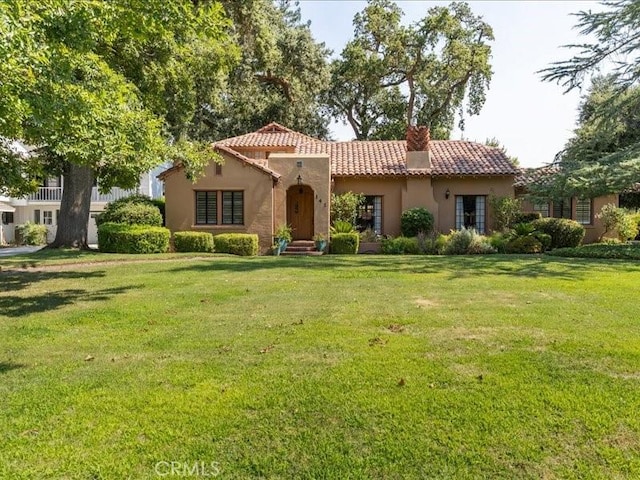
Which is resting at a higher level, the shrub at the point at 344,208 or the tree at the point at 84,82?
the tree at the point at 84,82

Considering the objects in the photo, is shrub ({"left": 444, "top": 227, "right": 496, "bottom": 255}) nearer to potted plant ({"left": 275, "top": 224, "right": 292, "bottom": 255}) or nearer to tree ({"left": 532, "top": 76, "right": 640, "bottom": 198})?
tree ({"left": 532, "top": 76, "right": 640, "bottom": 198})

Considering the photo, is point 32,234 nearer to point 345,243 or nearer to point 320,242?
point 320,242

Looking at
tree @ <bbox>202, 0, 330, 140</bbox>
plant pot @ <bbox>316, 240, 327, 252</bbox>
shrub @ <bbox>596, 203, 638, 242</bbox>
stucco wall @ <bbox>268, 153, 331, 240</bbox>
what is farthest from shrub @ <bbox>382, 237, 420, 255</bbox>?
tree @ <bbox>202, 0, 330, 140</bbox>

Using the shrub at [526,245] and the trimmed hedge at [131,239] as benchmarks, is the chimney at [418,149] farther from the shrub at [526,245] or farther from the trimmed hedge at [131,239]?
the trimmed hedge at [131,239]

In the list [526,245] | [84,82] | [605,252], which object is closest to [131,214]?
[84,82]

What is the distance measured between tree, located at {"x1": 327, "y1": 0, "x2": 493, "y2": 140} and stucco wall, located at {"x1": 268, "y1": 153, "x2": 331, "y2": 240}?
16.6 metres

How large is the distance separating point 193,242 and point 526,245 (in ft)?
44.2

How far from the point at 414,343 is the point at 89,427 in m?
3.70

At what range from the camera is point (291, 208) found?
76.3ft

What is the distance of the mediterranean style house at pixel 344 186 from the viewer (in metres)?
21.2

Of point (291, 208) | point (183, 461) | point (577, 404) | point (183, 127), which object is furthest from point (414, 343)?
point (183, 127)

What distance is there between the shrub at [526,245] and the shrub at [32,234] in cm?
2887

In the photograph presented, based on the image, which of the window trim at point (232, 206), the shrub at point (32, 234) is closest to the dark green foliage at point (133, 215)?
the window trim at point (232, 206)

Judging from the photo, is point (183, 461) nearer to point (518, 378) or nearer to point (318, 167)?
point (518, 378)
